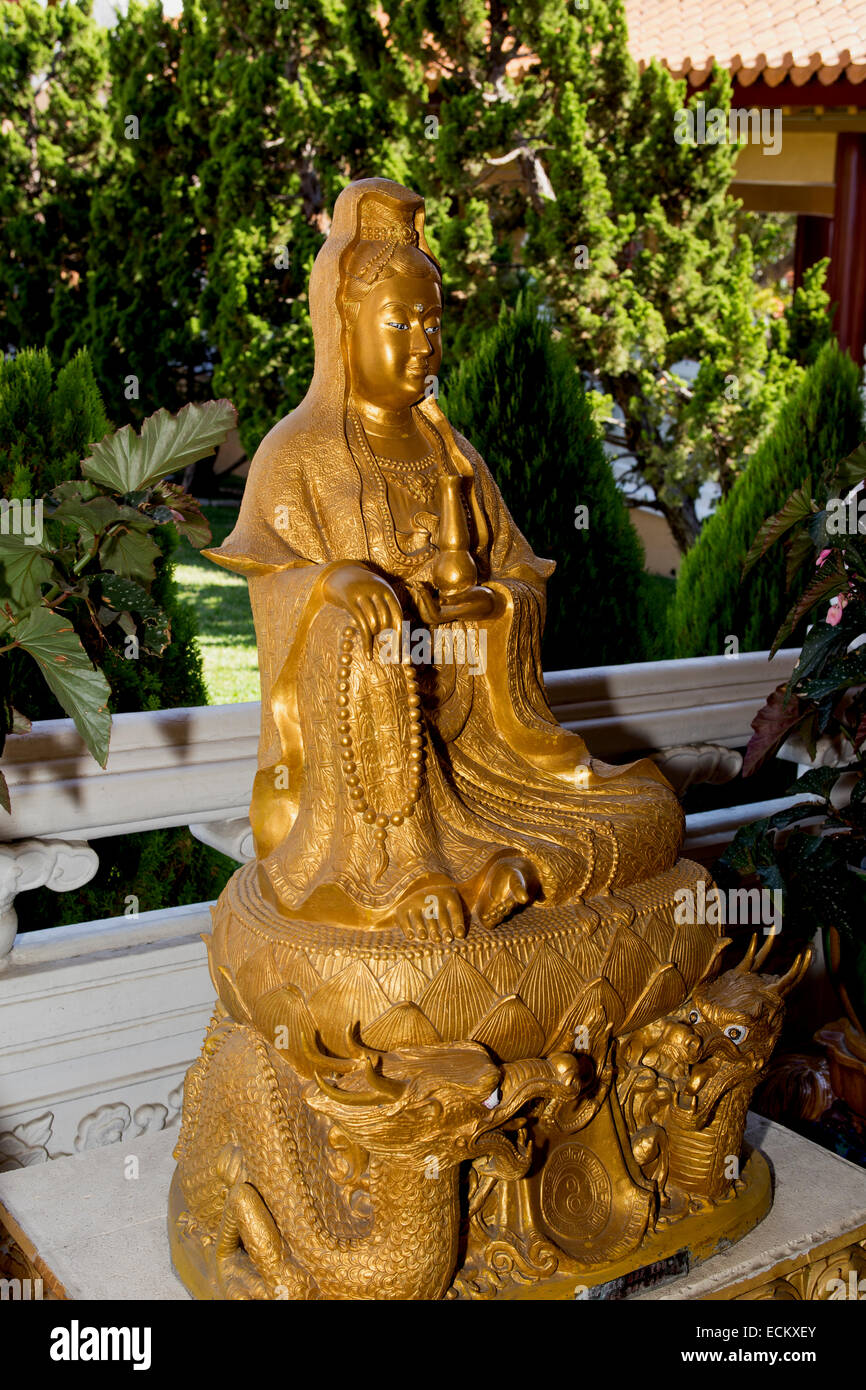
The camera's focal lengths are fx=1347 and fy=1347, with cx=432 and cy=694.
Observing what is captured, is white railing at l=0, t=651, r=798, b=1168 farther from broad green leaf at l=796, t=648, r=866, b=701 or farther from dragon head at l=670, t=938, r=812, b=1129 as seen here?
broad green leaf at l=796, t=648, r=866, b=701

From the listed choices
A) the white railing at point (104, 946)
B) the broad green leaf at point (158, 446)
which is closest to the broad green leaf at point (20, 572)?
the broad green leaf at point (158, 446)

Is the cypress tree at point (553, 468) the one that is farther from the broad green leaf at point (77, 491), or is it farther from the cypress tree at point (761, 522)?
the broad green leaf at point (77, 491)

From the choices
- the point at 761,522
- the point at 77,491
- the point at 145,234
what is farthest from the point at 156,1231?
the point at 145,234

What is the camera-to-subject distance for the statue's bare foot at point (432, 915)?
73.7 inches

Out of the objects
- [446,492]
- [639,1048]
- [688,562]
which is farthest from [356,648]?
[688,562]

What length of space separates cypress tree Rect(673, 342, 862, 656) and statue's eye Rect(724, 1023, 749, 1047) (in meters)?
2.02

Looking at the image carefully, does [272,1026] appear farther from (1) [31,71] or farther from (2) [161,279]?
(1) [31,71]

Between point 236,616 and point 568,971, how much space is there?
17.3 feet

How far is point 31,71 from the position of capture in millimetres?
8102

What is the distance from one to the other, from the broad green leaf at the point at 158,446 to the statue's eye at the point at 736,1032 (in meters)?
1.24

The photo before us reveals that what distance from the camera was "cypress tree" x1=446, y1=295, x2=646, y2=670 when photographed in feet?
12.2

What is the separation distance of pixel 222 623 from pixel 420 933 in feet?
16.6

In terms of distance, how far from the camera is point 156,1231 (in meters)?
2.19

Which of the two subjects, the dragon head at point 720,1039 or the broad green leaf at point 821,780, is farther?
the broad green leaf at point 821,780
